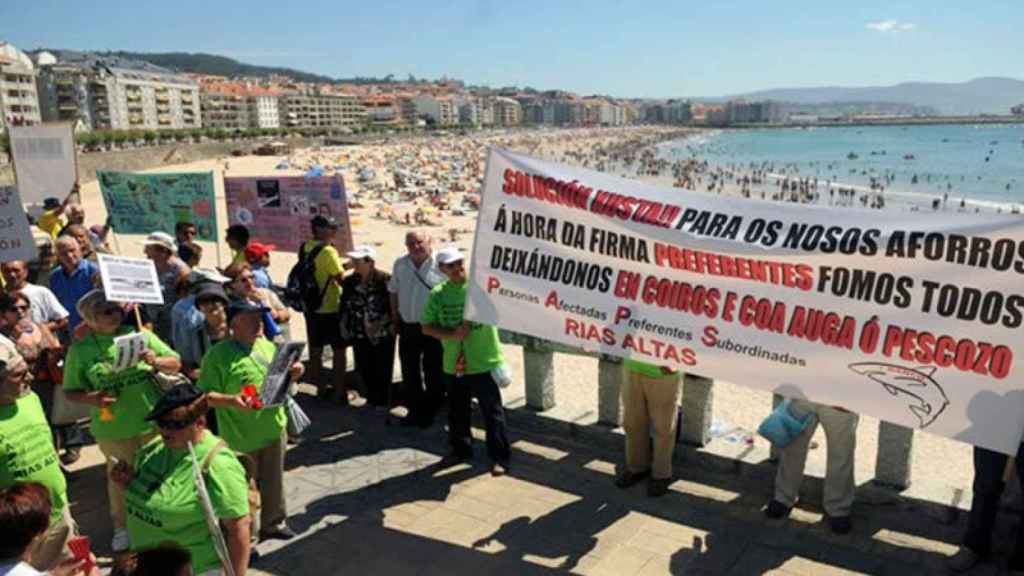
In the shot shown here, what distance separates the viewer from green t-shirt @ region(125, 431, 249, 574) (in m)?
3.01

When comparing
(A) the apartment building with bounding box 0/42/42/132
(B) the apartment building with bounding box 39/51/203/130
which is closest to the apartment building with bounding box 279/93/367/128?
(B) the apartment building with bounding box 39/51/203/130

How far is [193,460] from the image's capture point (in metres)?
3.00

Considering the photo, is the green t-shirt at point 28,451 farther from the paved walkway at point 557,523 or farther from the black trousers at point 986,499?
the black trousers at point 986,499

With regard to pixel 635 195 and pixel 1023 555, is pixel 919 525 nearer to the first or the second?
pixel 1023 555

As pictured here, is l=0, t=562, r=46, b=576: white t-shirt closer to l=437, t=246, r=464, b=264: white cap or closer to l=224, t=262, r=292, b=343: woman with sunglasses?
l=224, t=262, r=292, b=343: woman with sunglasses

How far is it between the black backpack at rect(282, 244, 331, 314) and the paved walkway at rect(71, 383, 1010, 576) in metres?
1.65

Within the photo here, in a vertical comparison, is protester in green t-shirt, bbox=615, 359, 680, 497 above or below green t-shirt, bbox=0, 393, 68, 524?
below

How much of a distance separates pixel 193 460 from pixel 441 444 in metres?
3.54

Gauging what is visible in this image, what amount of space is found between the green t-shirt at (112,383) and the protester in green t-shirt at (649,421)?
318cm

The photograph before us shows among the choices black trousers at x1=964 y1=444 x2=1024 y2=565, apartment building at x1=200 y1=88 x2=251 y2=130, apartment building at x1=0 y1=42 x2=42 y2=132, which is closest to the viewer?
black trousers at x1=964 y1=444 x2=1024 y2=565

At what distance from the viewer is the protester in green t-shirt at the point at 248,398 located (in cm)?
Answer: 446

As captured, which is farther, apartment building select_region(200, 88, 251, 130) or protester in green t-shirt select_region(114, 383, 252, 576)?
apartment building select_region(200, 88, 251, 130)

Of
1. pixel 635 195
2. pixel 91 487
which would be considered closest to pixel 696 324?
pixel 635 195

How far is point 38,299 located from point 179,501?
4128 mm
